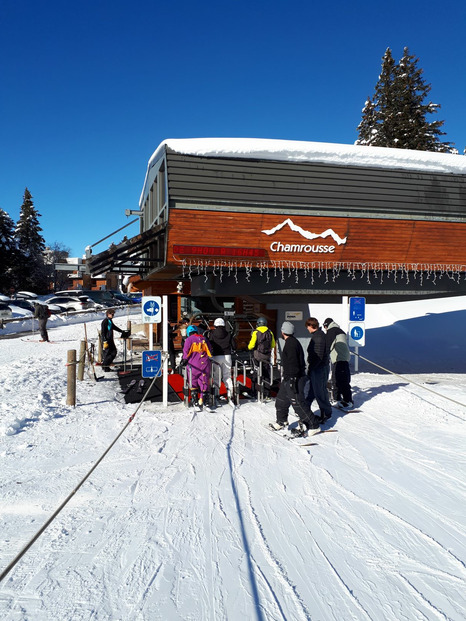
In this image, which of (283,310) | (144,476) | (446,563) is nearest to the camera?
(446,563)

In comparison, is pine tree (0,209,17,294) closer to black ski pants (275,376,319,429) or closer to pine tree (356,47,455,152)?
pine tree (356,47,455,152)

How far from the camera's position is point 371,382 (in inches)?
451

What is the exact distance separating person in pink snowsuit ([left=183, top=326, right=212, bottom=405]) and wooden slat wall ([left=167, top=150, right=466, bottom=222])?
4.23 metres

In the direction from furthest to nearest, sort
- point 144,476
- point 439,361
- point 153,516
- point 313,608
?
point 439,361, point 144,476, point 153,516, point 313,608

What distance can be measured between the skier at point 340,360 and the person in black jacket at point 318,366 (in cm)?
117

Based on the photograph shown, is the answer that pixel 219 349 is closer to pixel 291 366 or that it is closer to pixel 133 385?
pixel 291 366

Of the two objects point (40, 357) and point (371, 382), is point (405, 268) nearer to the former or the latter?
point (371, 382)

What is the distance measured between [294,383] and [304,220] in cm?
632

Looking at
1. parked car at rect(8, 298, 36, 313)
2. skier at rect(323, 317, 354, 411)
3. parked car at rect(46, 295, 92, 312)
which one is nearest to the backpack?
skier at rect(323, 317, 354, 411)

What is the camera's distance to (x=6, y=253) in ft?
137

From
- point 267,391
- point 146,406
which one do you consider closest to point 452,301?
point 267,391

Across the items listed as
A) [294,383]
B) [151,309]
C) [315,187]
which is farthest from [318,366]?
[315,187]

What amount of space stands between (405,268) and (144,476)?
34.2 feet

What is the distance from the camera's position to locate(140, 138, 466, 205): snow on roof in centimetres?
1073
